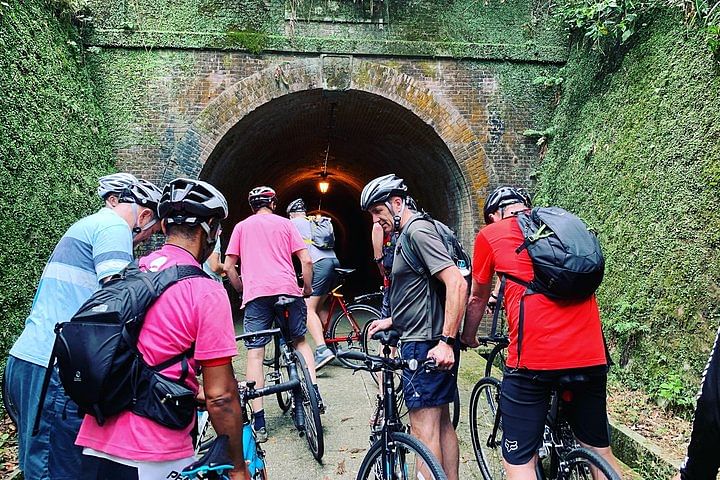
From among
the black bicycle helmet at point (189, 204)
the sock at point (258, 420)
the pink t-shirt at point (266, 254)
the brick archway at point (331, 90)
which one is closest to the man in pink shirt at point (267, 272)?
the pink t-shirt at point (266, 254)

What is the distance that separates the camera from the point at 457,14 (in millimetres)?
9508

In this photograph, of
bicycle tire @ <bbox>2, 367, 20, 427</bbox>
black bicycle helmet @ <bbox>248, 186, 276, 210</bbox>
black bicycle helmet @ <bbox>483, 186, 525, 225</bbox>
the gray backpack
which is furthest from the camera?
the gray backpack

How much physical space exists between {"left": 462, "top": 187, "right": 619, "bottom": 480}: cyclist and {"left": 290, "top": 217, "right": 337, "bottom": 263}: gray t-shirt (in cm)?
438

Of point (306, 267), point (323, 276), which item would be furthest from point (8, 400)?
point (323, 276)

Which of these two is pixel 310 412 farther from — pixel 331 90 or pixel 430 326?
pixel 331 90

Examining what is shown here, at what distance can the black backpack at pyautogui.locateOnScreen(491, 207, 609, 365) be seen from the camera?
261 cm

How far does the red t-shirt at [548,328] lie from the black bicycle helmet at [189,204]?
161 cm

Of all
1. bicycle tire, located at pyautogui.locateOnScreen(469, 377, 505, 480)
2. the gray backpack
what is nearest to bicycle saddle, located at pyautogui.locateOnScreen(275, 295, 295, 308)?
bicycle tire, located at pyautogui.locateOnScreen(469, 377, 505, 480)

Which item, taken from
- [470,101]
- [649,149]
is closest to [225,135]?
[470,101]

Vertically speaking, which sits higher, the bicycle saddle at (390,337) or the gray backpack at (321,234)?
the gray backpack at (321,234)

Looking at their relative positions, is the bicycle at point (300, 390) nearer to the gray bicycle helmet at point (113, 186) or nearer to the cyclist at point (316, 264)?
the gray bicycle helmet at point (113, 186)

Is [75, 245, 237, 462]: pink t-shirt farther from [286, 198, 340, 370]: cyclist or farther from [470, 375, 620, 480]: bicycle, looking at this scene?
[286, 198, 340, 370]: cyclist

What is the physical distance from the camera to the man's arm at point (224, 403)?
6.31 feet

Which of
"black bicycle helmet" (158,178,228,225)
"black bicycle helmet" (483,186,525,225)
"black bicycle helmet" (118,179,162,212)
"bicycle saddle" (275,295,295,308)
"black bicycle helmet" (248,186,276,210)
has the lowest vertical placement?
"bicycle saddle" (275,295,295,308)
